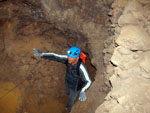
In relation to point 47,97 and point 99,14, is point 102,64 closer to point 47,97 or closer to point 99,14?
point 99,14

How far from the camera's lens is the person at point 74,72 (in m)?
3.31

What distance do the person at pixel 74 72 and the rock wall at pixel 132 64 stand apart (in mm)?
943

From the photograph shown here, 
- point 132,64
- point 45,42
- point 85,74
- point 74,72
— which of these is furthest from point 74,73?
point 132,64

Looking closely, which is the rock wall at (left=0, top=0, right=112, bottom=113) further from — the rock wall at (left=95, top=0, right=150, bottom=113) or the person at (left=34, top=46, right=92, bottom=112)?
the rock wall at (left=95, top=0, right=150, bottom=113)

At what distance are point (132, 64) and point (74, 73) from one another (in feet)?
6.03

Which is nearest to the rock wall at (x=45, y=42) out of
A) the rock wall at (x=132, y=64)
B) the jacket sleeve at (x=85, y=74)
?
the jacket sleeve at (x=85, y=74)

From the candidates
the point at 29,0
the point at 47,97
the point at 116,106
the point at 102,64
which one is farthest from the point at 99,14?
the point at 47,97

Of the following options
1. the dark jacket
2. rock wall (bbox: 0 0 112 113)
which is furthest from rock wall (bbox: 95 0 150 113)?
the dark jacket

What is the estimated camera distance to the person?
130 inches

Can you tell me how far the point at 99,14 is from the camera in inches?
129

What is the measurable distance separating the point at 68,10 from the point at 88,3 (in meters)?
0.58

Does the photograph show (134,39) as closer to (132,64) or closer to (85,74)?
(132,64)

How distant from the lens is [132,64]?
2.10 metres

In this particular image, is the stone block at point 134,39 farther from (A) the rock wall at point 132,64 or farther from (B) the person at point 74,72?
(B) the person at point 74,72
